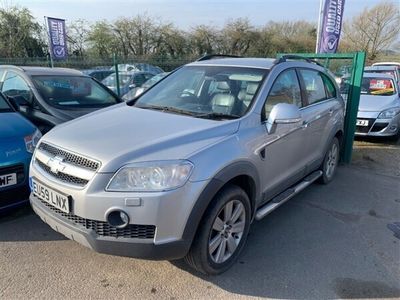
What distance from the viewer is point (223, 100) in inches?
133

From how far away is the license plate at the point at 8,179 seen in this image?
3318 millimetres

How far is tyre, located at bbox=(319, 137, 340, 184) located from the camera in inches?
195

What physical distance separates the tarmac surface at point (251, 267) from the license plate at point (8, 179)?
503 millimetres

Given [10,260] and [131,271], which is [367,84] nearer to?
[131,271]

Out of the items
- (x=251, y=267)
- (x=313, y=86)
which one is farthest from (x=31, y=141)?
(x=313, y=86)

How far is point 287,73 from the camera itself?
12.6ft

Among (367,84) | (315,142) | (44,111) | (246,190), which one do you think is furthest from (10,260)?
(367,84)

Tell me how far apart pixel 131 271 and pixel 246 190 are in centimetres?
117

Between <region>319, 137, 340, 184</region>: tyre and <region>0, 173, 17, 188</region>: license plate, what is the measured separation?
3704mm

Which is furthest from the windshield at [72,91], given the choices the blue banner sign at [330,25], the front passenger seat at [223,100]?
the blue banner sign at [330,25]

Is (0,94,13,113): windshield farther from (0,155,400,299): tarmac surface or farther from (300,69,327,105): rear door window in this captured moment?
(300,69,327,105): rear door window

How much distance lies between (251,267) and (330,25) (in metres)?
8.13

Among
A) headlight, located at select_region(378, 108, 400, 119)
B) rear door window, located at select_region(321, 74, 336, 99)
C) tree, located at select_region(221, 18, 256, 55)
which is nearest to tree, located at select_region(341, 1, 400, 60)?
tree, located at select_region(221, 18, 256, 55)

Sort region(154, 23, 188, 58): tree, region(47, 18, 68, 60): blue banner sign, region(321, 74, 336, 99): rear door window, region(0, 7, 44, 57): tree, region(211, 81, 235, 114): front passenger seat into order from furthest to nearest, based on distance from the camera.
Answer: region(154, 23, 188, 58): tree
region(0, 7, 44, 57): tree
region(47, 18, 68, 60): blue banner sign
region(321, 74, 336, 99): rear door window
region(211, 81, 235, 114): front passenger seat
